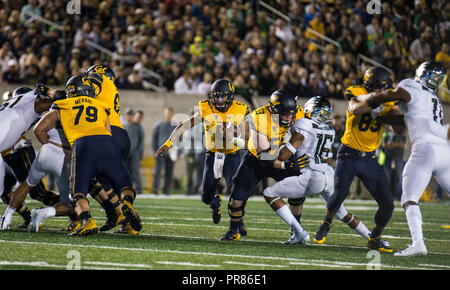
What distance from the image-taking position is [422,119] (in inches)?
272

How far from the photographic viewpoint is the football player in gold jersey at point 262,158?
772 cm

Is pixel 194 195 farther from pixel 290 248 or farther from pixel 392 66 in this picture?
pixel 290 248

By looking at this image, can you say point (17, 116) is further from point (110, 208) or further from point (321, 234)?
point (321, 234)

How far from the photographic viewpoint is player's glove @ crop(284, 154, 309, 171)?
7.76 metres

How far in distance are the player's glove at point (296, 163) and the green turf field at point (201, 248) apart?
2.66 feet

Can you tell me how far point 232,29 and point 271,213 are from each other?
292 inches

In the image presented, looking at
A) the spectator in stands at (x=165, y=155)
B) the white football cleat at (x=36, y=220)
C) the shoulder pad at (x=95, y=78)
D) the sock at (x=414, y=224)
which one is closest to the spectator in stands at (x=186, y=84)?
the spectator in stands at (x=165, y=155)

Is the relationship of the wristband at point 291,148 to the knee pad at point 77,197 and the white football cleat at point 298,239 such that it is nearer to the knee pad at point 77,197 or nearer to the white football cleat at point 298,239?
the white football cleat at point 298,239

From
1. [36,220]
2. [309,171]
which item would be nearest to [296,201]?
[309,171]

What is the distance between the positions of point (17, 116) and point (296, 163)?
3.16 m

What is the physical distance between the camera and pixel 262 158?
25.5ft

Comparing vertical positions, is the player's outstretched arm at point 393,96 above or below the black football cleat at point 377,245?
above
